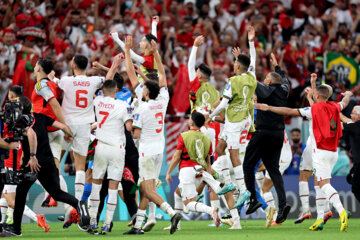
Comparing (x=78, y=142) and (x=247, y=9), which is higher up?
(x=247, y=9)

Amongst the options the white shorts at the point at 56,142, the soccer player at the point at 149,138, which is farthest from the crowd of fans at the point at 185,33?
the soccer player at the point at 149,138

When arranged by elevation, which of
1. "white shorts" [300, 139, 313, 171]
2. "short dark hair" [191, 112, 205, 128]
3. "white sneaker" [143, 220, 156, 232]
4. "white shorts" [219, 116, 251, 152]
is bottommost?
"white sneaker" [143, 220, 156, 232]

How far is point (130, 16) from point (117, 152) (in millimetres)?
10369

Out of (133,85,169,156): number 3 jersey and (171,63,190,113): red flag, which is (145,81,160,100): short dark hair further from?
(171,63,190,113): red flag

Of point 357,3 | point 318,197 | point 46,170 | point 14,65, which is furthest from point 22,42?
point 357,3

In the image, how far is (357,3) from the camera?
1034 inches

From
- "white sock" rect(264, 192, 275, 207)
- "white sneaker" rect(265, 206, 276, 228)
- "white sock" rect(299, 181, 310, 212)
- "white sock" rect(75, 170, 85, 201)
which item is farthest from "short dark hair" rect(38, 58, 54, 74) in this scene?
"white sock" rect(299, 181, 310, 212)

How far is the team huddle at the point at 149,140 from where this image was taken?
12195 millimetres

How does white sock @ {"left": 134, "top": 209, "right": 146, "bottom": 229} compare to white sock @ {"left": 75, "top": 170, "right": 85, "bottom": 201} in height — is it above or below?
below

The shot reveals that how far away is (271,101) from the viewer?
13.6 m

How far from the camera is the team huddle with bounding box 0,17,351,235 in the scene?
12195 mm

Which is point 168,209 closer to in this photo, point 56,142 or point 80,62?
point 56,142

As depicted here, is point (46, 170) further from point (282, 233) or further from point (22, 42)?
point (22, 42)

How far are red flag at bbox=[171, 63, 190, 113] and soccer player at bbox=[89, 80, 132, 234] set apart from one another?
7202 millimetres
